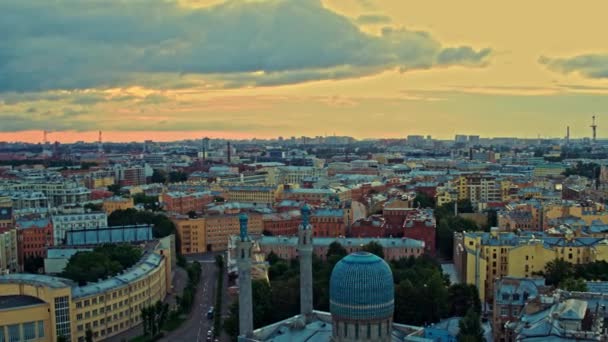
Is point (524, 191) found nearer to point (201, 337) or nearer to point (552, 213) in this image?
point (552, 213)

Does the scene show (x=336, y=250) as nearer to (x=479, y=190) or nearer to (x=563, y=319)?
(x=563, y=319)

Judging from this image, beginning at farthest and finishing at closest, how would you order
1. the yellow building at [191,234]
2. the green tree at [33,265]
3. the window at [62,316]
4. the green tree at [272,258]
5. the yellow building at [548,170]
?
the yellow building at [548,170] → the yellow building at [191,234] → the green tree at [33,265] → the green tree at [272,258] → the window at [62,316]

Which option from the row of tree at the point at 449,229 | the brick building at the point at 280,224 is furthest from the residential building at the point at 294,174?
the row of tree at the point at 449,229

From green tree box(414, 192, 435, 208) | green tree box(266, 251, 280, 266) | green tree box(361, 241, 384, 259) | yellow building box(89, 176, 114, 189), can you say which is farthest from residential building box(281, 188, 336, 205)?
yellow building box(89, 176, 114, 189)

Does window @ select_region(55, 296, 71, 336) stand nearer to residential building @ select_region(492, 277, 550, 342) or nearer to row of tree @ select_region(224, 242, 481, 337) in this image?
row of tree @ select_region(224, 242, 481, 337)

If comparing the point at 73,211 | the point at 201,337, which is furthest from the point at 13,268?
the point at 201,337

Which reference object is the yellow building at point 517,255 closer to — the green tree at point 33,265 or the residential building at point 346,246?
the residential building at point 346,246

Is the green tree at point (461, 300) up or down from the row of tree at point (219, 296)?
up
